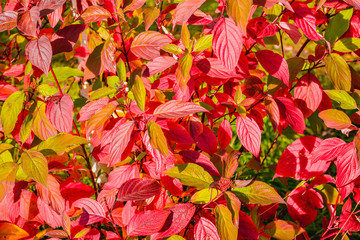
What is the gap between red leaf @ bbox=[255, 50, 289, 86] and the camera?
106cm

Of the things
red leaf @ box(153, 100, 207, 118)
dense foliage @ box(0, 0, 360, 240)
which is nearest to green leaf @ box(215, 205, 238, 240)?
dense foliage @ box(0, 0, 360, 240)

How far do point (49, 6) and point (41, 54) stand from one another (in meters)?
0.14

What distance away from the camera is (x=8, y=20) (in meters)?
1.05

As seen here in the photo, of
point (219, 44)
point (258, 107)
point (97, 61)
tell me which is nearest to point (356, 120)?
point (258, 107)

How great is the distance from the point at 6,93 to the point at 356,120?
3.95ft

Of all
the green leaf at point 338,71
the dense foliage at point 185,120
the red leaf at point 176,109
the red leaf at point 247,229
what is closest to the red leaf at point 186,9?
the dense foliage at point 185,120

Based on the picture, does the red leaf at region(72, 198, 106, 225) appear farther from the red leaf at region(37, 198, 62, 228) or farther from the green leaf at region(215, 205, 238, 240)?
the green leaf at region(215, 205, 238, 240)

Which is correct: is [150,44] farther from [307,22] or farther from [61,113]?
[307,22]

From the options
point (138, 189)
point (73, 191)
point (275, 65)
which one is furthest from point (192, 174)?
point (73, 191)

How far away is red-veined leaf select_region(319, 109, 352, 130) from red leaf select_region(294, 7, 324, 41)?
0.22m

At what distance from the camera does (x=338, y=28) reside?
3.67ft

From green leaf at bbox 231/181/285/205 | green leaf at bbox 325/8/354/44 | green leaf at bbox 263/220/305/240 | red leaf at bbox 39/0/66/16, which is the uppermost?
red leaf at bbox 39/0/66/16

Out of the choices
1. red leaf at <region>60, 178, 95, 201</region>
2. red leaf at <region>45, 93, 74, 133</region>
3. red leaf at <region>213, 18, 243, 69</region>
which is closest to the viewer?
red leaf at <region>213, 18, 243, 69</region>

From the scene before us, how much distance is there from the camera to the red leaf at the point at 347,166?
1019 millimetres
